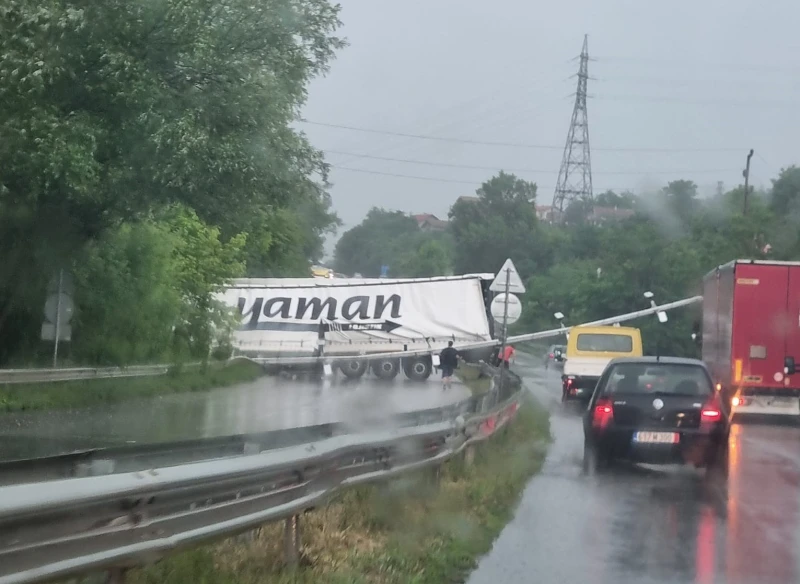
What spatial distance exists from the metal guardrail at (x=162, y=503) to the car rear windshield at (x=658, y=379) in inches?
247

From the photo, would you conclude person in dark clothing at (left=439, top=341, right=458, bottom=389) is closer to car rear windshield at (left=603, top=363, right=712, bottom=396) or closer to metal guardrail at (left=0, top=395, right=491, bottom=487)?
car rear windshield at (left=603, top=363, right=712, bottom=396)

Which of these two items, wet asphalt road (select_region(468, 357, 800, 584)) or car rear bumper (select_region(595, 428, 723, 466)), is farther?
car rear bumper (select_region(595, 428, 723, 466))

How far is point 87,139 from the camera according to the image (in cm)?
1805

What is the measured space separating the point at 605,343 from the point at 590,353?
33.3 inches

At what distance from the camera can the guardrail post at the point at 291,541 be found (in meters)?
7.21

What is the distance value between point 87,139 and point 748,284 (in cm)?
1478

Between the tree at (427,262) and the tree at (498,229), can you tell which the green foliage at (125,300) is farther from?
→ the tree at (498,229)

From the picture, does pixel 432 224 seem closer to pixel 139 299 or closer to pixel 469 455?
pixel 139 299

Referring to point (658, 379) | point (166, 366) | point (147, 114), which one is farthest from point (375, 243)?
point (658, 379)

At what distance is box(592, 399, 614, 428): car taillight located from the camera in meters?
14.7

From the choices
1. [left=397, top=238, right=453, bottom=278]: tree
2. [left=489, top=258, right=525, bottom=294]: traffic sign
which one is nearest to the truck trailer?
[left=397, top=238, right=453, bottom=278]: tree

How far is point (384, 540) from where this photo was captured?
867cm

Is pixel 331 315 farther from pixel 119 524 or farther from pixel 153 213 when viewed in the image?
pixel 119 524

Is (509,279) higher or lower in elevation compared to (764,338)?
higher
